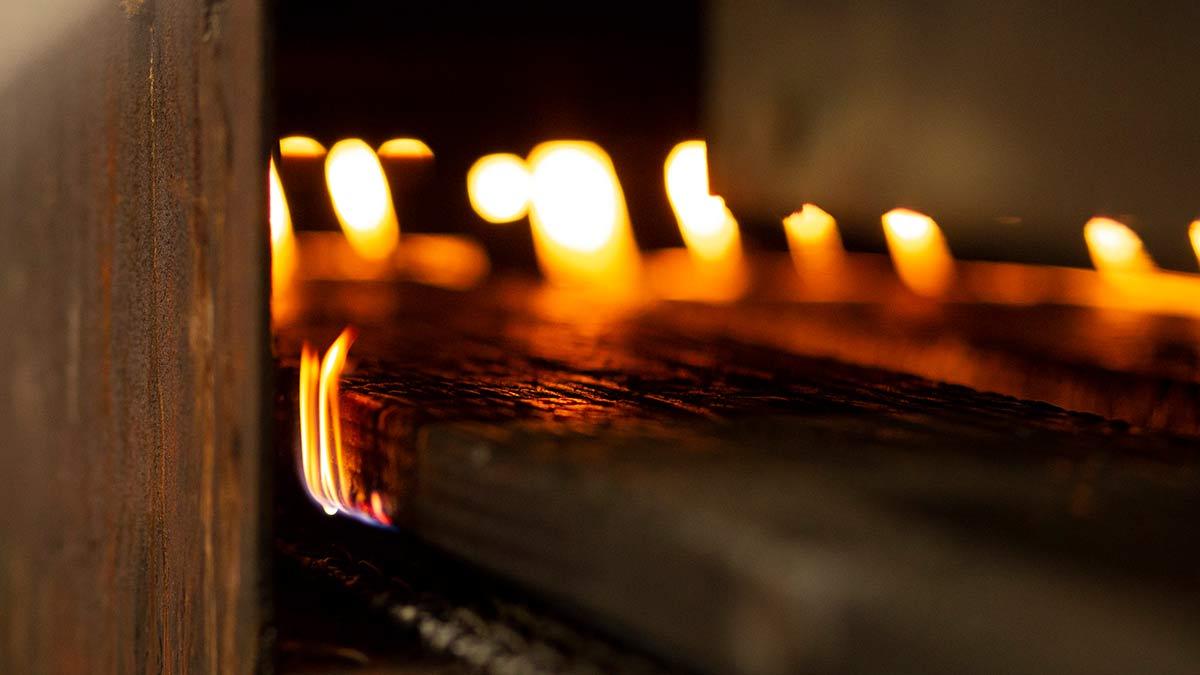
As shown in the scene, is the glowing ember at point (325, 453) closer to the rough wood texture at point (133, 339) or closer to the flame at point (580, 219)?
the rough wood texture at point (133, 339)

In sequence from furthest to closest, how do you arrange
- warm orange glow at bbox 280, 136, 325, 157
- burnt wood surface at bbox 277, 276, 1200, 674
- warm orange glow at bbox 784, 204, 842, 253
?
warm orange glow at bbox 280, 136, 325, 157 → warm orange glow at bbox 784, 204, 842, 253 → burnt wood surface at bbox 277, 276, 1200, 674

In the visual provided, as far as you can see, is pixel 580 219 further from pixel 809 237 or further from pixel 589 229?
pixel 809 237

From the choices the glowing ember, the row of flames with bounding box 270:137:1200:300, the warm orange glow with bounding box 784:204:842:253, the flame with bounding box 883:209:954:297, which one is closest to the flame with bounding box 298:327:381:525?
the glowing ember

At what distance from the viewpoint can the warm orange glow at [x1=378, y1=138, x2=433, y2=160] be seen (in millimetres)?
2857

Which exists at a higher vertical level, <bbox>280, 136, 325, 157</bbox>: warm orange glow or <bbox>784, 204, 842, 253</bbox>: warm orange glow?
<bbox>280, 136, 325, 157</bbox>: warm orange glow

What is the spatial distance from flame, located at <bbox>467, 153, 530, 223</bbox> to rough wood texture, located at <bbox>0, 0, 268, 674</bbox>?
160 centimetres

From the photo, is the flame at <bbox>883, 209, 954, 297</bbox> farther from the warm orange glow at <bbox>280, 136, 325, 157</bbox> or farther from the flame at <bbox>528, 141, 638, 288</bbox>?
the warm orange glow at <bbox>280, 136, 325, 157</bbox>

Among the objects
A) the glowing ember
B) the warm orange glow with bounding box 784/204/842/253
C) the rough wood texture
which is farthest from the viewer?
the warm orange glow with bounding box 784/204/842/253

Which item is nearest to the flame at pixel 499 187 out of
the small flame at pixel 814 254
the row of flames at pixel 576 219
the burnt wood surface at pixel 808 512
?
the row of flames at pixel 576 219

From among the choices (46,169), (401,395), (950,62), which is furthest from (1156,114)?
(46,169)

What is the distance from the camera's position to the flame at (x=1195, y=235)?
33.2 inches

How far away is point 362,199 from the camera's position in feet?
10.6

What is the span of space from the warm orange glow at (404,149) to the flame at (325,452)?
199 cm

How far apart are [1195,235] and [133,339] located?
2.30 ft
